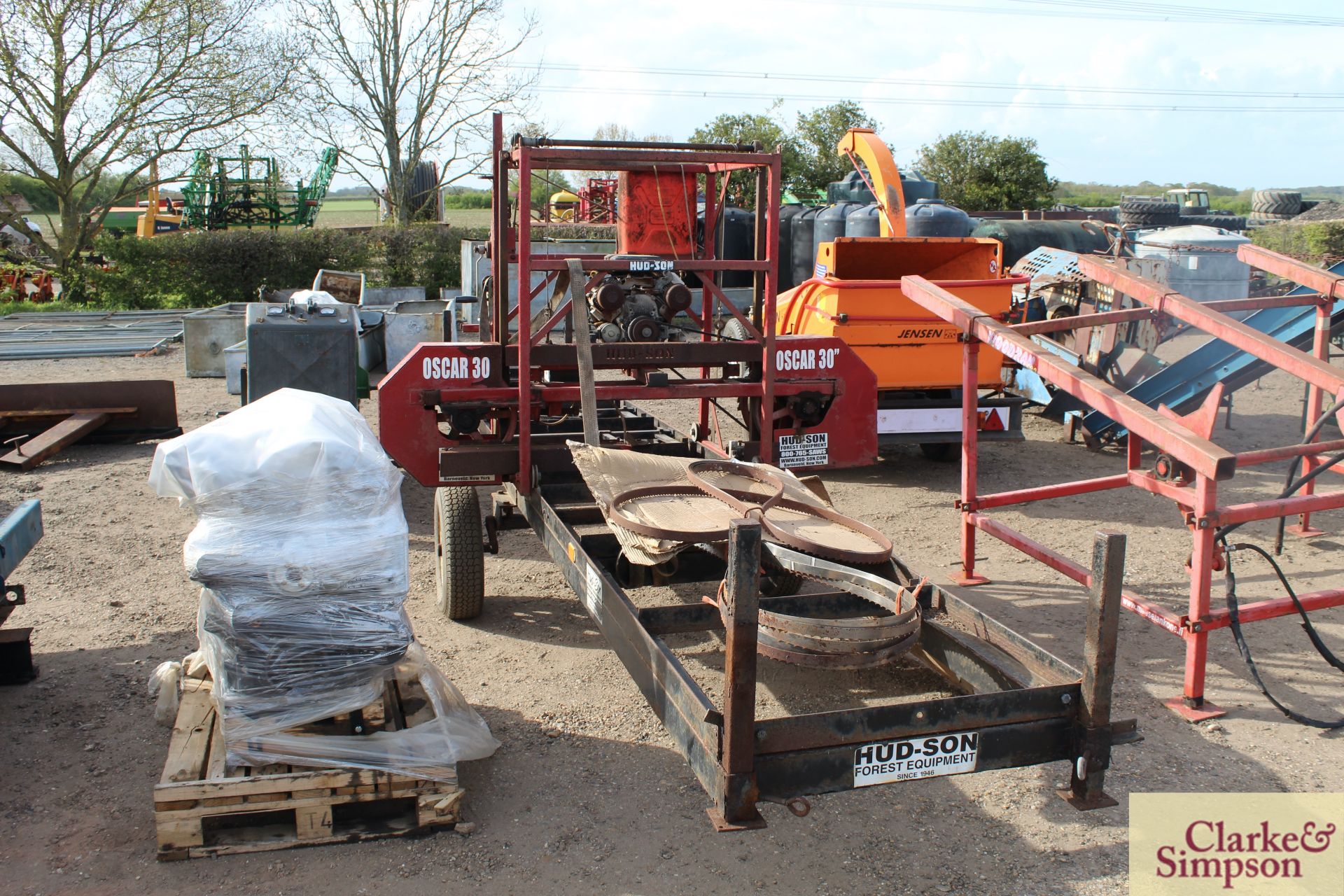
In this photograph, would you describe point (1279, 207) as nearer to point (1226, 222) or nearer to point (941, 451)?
point (1226, 222)

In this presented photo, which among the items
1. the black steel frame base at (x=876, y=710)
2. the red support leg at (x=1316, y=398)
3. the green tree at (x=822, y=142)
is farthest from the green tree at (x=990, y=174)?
the black steel frame base at (x=876, y=710)

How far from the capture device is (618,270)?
559cm

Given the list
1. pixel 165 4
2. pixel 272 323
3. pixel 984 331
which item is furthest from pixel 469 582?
pixel 165 4

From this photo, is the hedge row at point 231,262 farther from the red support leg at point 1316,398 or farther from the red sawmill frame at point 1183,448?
the red sawmill frame at point 1183,448

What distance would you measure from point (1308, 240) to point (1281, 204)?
42.7 feet

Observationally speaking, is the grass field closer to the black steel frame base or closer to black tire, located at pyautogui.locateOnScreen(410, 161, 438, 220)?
black tire, located at pyautogui.locateOnScreen(410, 161, 438, 220)

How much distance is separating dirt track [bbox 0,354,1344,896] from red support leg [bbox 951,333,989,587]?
18 centimetres

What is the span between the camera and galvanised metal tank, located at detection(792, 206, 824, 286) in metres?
17.4

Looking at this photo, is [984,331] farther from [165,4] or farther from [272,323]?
[165,4]

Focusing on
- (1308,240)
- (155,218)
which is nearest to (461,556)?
(1308,240)

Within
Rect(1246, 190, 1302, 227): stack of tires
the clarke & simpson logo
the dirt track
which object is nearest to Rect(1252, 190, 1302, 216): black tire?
Rect(1246, 190, 1302, 227): stack of tires

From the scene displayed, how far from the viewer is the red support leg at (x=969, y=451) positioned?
18.3 feet

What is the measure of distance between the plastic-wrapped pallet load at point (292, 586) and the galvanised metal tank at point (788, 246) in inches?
591

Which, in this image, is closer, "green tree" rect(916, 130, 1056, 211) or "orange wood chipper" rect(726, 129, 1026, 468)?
"orange wood chipper" rect(726, 129, 1026, 468)
